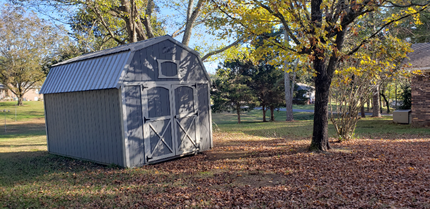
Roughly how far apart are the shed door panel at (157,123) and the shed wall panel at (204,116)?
124 centimetres

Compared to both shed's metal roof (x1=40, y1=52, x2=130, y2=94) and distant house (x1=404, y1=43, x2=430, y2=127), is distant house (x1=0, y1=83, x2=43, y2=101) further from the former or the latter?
distant house (x1=404, y1=43, x2=430, y2=127)

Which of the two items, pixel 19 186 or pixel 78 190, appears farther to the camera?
pixel 19 186

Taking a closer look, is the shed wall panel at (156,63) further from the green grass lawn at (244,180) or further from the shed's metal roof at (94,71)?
the green grass lawn at (244,180)

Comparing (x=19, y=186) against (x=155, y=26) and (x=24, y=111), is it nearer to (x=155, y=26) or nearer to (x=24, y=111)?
(x=155, y=26)

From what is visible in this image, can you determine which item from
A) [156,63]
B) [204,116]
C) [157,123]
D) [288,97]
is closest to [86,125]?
[157,123]

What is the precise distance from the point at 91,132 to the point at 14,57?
30.9 metres

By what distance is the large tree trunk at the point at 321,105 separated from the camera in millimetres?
7750

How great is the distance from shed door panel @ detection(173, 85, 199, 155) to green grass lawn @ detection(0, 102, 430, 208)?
1.42ft

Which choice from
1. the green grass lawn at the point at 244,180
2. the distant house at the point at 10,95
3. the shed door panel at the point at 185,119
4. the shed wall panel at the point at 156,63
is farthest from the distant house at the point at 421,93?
the distant house at the point at 10,95

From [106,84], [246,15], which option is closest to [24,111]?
[106,84]

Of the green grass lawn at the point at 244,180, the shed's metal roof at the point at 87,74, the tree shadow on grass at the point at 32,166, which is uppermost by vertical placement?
the shed's metal roof at the point at 87,74

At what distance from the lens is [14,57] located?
105ft

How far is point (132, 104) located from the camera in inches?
289

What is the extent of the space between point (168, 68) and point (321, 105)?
442cm
